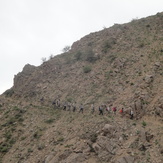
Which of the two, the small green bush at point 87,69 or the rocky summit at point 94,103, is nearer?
the rocky summit at point 94,103

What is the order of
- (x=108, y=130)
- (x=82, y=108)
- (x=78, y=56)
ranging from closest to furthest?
(x=108, y=130)
(x=82, y=108)
(x=78, y=56)

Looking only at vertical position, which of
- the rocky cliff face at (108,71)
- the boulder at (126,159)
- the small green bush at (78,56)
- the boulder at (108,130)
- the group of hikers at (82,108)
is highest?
the small green bush at (78,56)

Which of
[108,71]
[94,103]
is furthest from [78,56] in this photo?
[94,103]

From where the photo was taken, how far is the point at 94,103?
3494cm

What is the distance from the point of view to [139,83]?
3331 centimetres

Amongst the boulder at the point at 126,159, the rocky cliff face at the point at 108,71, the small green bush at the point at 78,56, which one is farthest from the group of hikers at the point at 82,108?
the small green bush at the point at 78,56

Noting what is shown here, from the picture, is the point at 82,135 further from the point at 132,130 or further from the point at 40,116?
the point at 40,116

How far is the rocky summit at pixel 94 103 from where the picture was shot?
81.7 feet

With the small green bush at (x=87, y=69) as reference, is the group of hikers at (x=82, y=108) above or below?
below

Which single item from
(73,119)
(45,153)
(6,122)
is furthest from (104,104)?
(6,122)

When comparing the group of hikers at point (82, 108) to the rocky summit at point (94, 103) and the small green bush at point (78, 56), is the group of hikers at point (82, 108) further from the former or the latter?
the small green bush at point (78, 56)

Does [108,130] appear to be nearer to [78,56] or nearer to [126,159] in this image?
[126,159]

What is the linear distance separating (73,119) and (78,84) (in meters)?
9.92

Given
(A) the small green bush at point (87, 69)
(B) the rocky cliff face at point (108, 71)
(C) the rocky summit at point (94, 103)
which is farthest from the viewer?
(A) the small green bush at point (87, 69)
